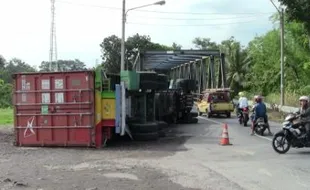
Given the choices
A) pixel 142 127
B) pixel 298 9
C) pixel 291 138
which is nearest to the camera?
pixel 291 138

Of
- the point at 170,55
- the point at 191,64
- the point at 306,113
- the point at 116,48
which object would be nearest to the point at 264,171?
the point at 306,113

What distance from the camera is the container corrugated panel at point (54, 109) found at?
51.1 feet

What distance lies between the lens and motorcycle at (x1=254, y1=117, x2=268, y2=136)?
19281 millimetres

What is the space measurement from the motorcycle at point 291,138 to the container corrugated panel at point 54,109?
5416 millimetres

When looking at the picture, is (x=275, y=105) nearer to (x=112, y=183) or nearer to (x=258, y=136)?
(x=258, y=136)

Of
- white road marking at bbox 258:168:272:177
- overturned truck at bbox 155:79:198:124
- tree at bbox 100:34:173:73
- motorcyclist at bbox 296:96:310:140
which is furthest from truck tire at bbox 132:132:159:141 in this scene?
tree at bbox 100:34:173:73

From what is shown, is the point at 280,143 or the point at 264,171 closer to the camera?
the point at 264,171

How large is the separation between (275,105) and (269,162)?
1039 inches

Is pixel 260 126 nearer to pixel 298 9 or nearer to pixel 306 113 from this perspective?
pixel 306 113

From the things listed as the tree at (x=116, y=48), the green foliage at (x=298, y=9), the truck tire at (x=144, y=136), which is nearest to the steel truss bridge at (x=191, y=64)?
the green foliage at (x=298, y=9)

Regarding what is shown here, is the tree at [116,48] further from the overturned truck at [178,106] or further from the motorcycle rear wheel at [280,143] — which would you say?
the motorcycle rear wheel at [280,143]

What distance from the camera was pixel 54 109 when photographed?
1584cm

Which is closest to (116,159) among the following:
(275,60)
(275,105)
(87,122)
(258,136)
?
(87,122)

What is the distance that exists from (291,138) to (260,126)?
5555mm
